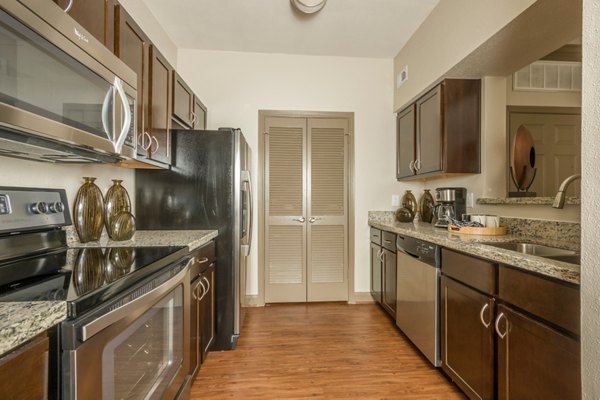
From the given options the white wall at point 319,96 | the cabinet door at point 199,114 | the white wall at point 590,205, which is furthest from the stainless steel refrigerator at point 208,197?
the white wall at point 590,205

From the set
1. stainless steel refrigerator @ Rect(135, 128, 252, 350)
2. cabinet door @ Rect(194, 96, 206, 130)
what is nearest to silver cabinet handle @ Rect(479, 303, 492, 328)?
stainless steel refrigerator @ Rect(135, 128, 252, 350)

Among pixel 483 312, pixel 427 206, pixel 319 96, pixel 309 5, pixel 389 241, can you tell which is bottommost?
pixel 483 312

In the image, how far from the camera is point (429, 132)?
101 inches

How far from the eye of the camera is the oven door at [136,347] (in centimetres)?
73

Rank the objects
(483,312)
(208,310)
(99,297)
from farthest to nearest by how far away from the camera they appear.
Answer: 1. (208,310)
2. (483,312)
3. (99,297)

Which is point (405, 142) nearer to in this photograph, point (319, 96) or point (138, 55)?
point (319, 96)

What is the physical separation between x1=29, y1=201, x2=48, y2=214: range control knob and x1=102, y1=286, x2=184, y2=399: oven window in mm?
659

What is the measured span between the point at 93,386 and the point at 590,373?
1391mm

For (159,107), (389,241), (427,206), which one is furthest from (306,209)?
(159,107)

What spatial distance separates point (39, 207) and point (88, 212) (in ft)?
1.21

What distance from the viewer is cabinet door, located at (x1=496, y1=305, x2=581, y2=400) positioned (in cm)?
101

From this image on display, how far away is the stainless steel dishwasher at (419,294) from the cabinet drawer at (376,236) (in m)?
0.49

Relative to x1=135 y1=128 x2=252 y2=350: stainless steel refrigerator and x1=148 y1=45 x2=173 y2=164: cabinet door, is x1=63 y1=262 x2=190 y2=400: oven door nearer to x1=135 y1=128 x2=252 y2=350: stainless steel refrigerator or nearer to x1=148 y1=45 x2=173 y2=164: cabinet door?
x1=135 y1=128 x2=252 y2=350: stainless steel refrigerator

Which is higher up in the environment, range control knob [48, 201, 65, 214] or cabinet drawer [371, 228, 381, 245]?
range control knob [48, 201, 65, 214]
